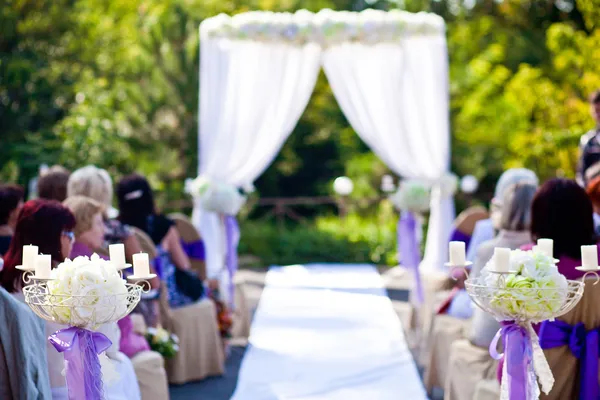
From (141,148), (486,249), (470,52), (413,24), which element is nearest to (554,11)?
(470,52)

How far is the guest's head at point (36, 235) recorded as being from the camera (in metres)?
3.56

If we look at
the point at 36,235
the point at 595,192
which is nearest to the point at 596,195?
the point at 595,192

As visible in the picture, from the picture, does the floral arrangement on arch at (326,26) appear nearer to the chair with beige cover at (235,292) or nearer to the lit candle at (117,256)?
the chair with beige cover at (235,292)

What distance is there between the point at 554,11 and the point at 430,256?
10.8 meters

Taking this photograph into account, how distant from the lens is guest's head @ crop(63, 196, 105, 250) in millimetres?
4285

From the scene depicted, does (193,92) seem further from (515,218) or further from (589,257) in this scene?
(589,257)

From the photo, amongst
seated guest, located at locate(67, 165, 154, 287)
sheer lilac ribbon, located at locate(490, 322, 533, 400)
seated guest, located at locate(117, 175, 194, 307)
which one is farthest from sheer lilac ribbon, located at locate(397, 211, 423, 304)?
sheer lilac ribbon, located at locate(490, 322, 533, 400)

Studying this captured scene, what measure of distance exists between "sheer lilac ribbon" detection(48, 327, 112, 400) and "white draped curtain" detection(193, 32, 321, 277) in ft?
16.5

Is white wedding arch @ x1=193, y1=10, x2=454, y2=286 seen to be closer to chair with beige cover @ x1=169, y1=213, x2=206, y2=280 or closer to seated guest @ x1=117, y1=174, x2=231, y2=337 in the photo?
chair with beige cover @ x1=169, y1=213, x2=206, y2=280

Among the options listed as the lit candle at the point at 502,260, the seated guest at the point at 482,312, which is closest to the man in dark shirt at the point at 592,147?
the seated guest at the point at 482,312

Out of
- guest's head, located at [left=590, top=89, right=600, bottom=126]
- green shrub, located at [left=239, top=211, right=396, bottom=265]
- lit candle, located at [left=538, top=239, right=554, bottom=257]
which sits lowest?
green shrub, located at [left=239, top=211, right=396, bottom=265]

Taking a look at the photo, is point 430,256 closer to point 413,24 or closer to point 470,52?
point 413,24

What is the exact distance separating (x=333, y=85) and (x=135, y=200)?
12.9 feet

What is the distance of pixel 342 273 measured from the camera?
37.2ft
